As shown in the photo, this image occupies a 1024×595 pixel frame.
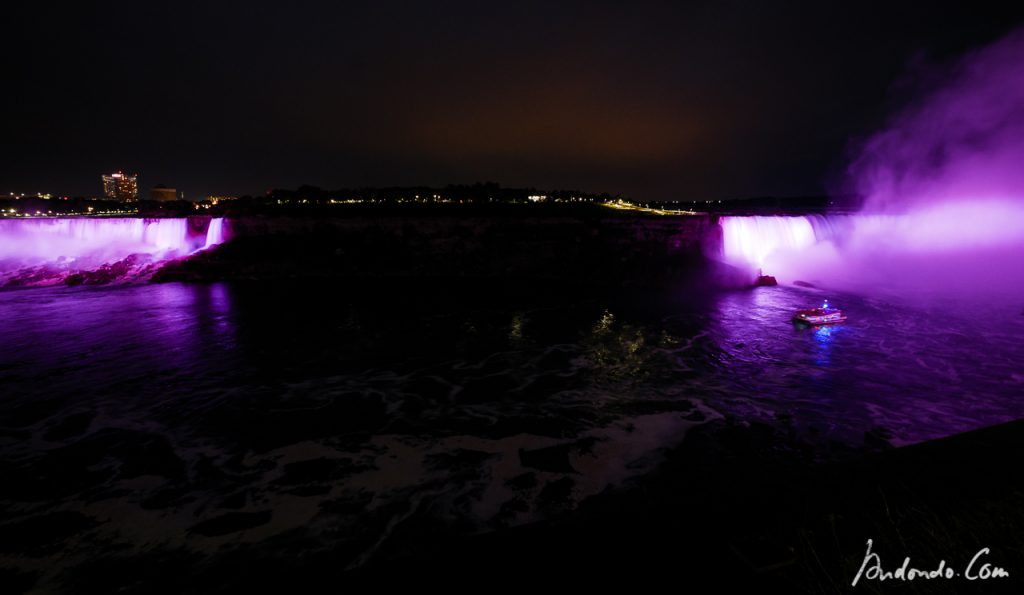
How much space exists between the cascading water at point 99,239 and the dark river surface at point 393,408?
19.3 m

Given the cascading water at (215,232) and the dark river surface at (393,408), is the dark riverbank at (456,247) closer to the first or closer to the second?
the cascading water at (215,232)


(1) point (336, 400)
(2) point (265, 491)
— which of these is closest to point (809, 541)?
(2) point (265, 491)

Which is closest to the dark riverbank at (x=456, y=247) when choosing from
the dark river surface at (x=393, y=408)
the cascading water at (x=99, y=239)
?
the cascading water at (x=99, y=239)

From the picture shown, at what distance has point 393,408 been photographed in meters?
12.9

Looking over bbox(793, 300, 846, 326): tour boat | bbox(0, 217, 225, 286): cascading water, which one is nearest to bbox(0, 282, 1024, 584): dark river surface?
bbox(793, 300, 846, 326): tour boat

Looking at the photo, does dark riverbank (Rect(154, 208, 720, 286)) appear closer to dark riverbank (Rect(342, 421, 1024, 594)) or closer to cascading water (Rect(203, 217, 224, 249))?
cascading water (Rect(203, 217, 224, 249))

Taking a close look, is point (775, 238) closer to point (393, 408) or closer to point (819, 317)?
point (819, 317)

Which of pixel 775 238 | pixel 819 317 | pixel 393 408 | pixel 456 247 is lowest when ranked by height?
pixel 393 408

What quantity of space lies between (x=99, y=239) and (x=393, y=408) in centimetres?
4833

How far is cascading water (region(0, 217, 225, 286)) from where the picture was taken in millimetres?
41250

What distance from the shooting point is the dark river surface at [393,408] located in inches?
321

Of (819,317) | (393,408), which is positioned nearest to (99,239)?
(393,408)

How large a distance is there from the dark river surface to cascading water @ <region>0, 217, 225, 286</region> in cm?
1929

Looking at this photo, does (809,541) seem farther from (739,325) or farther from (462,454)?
(739,325)
